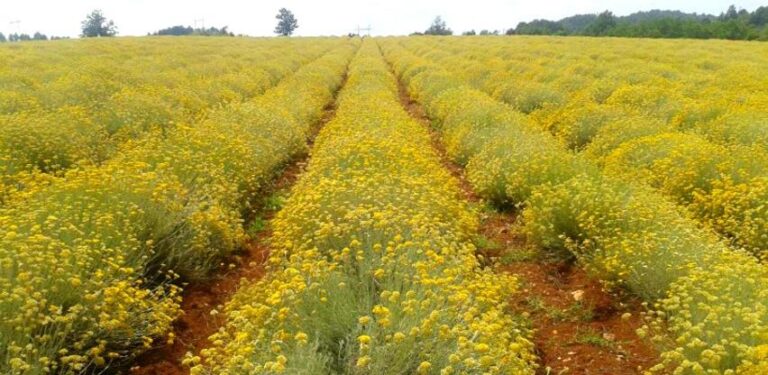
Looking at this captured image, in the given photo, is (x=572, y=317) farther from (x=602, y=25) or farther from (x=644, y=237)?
(x=602, y=25)

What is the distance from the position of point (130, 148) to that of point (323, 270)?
5.01 m

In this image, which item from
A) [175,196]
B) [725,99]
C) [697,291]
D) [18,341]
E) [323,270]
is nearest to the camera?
[18,341]

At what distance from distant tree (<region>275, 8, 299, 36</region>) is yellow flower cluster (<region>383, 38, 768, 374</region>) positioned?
3940 inches

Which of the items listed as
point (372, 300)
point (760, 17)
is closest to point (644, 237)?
point (372, 300)

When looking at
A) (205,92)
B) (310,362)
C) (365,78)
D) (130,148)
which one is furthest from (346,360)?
(365,78)

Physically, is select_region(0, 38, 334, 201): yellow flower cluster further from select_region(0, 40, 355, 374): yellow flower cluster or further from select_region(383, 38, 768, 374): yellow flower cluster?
select_region(383, 38, 768, 374): yellow flower cluster

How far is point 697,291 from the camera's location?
395 centimetres

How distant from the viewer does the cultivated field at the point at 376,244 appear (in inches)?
141

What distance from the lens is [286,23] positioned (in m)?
107

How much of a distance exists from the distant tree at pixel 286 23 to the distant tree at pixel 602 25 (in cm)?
5504

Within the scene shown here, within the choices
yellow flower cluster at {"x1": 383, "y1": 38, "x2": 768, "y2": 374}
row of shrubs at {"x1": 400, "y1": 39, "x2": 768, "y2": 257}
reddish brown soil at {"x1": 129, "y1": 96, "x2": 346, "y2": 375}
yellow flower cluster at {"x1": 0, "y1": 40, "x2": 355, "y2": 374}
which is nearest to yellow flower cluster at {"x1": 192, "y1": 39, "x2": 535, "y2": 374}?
reddish brown soil at {"x1": 129, "y1": 96, "x2": 346, "y2": 375}

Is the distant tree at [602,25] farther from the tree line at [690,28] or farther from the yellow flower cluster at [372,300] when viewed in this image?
the yellow flower cluster at [372,300]

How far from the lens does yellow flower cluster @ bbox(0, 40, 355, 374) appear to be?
3637 mm

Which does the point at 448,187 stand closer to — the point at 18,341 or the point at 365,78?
the point at 18,341
